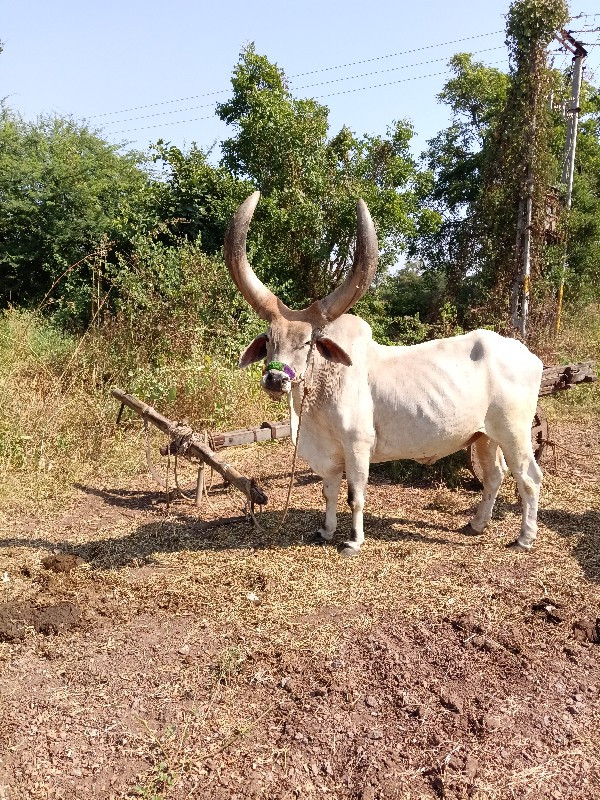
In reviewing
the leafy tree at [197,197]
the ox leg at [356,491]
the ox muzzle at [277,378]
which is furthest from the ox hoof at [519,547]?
the leafy tree at [197,197]

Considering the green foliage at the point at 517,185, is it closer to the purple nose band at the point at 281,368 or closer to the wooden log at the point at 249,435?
the wooden log at the point at 249,435

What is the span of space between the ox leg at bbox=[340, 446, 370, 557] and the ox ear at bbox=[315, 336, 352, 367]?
773mm

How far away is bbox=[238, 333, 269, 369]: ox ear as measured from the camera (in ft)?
15.3

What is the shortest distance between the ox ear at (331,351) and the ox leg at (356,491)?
0.77m

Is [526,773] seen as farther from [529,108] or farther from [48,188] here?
[48,188]

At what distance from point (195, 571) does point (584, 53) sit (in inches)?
576

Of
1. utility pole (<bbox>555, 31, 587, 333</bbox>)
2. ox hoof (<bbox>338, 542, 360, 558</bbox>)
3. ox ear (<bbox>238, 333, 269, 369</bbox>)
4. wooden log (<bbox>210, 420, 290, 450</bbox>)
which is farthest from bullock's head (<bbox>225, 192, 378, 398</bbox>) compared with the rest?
utility pole (<bbox>555, 31, 587, 333</bbox>)

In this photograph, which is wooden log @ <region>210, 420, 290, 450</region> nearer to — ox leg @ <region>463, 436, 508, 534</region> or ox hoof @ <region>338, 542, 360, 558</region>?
ox hoof @ <region>338, 542, 360, 558</region>

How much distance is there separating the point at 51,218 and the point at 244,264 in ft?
28.4

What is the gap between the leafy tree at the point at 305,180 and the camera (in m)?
11.4

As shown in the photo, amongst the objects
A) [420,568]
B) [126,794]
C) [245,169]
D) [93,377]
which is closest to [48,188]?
[245,169]

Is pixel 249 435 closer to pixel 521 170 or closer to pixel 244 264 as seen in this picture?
pixel 244 264

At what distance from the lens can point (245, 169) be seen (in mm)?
12469

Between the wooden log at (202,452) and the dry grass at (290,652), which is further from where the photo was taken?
the wooden log at (202,452)
